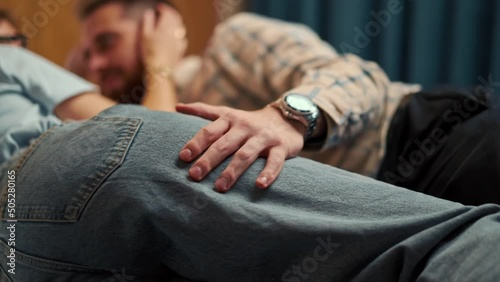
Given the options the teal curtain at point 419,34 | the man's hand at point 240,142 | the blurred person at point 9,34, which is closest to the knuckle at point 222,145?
the man's hand at point 240,142

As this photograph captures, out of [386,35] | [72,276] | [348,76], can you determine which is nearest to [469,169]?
[348,76]

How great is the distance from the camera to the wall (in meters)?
2.01

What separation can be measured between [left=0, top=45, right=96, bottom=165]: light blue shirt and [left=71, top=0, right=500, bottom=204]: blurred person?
Answer: 327 millimetres

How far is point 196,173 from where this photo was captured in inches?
25.5

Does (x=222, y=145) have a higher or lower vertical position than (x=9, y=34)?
higher

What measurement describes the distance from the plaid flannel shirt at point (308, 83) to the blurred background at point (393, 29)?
1.50ft

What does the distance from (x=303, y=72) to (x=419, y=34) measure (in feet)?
2.31

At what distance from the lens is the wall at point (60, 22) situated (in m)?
2.01

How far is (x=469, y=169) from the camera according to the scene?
0.79 meters

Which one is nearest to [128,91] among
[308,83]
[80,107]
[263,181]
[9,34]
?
[9,34]

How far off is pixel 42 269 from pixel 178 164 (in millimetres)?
208

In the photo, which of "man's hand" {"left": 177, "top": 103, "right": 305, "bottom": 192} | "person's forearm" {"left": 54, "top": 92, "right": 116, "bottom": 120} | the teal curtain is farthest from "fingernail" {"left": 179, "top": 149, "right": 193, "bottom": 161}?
the teal curtain

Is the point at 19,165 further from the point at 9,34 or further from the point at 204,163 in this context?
the point at 9,34

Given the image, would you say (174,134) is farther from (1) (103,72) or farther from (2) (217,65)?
(1) (103,72)
